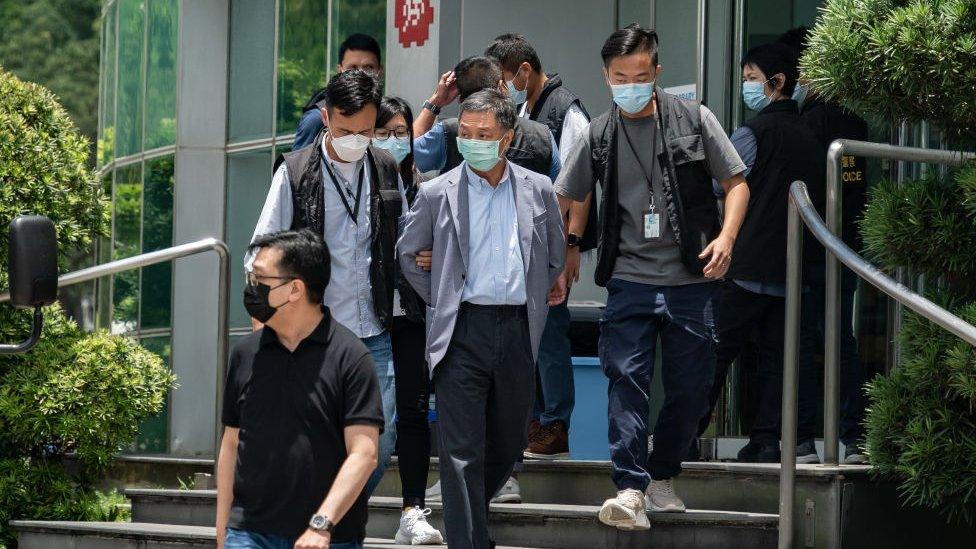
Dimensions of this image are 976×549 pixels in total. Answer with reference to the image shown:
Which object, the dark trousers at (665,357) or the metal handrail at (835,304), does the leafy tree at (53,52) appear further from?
the metal handrail at (835,304)

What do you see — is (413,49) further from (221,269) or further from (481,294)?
(481,294)

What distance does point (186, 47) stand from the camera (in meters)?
14.1

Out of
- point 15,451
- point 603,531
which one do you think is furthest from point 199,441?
point 603,531

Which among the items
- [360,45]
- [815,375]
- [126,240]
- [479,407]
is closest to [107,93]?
[126,240]

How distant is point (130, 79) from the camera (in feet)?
52.4

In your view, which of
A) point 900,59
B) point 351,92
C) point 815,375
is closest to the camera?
point 900,59

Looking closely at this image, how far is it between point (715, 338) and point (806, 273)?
4.79 feet

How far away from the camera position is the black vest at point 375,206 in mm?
6629

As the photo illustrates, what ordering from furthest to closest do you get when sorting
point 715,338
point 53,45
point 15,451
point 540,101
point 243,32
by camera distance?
point 53,45
point 243,32
point 15,451
point 540,101
point 715,338

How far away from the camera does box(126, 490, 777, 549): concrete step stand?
676 centimetres

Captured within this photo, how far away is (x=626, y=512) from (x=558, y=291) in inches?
40.4

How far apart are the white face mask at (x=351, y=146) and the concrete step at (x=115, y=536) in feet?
5.38

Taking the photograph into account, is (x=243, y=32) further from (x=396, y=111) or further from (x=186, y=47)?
(x=396, y=111)

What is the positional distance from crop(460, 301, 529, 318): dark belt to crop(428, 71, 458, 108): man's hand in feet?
5.65
